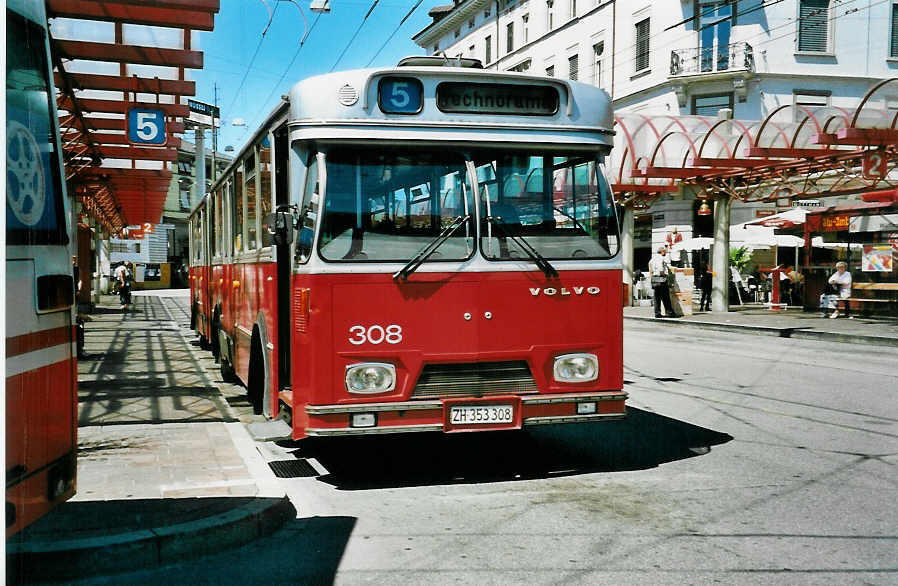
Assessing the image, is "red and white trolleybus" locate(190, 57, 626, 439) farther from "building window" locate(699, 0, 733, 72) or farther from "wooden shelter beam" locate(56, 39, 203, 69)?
"building window" locate(699, 0, 733, 72)

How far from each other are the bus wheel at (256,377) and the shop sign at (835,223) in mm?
20194

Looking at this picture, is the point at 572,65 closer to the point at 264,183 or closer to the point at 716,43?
the point at 716,43

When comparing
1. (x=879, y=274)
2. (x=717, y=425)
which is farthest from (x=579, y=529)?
(x=879, y=274)

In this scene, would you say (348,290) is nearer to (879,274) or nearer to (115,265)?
(879,274)

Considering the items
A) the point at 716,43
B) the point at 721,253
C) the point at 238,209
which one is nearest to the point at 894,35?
the point at 716,43

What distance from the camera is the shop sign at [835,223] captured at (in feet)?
80.6

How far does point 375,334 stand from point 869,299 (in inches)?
837

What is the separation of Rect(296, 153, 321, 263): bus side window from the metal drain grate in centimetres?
170

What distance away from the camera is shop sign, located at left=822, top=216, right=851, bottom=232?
80.6ft

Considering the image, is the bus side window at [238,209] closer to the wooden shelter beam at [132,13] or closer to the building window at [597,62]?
the wooden shelter beam at [132,13]

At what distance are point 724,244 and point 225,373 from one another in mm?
19094

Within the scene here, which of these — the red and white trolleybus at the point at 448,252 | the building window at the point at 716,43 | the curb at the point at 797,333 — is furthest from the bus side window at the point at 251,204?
the building window at the point at 716,43

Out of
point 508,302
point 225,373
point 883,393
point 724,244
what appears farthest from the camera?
point 724,244

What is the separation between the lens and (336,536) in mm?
5160
